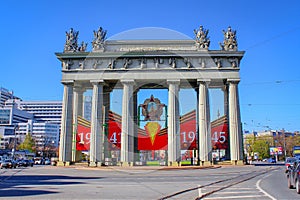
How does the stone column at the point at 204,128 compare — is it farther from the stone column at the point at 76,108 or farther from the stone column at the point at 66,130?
the stone column at the point at 66,130

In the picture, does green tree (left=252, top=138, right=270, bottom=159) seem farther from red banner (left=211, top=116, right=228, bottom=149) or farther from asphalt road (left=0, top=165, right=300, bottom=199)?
asphalt road (left=0, top=165, right=300, bottom=199)

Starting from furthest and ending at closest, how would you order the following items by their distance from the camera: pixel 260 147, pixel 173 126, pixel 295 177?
pixel 260 147, pixel 173 126, pixel 295 177

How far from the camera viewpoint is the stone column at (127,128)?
175 feet

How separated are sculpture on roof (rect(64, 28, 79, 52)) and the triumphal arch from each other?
0.90 ft

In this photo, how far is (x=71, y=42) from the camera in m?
59.2

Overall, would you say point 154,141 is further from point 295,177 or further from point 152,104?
point 295,177

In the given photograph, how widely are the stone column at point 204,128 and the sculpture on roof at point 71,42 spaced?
80.0 feet

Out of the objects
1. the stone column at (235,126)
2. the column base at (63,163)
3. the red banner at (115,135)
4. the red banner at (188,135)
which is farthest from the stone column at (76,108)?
the stone column at (235,126)

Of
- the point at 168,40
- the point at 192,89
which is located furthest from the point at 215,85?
the point at 168,40

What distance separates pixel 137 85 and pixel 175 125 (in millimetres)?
11595

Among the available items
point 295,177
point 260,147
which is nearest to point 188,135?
point 295,177

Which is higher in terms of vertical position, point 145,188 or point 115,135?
point 115,135

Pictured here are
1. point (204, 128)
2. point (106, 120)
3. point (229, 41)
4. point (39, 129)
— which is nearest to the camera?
point (204, 128)

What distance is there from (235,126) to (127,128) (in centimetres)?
1844
